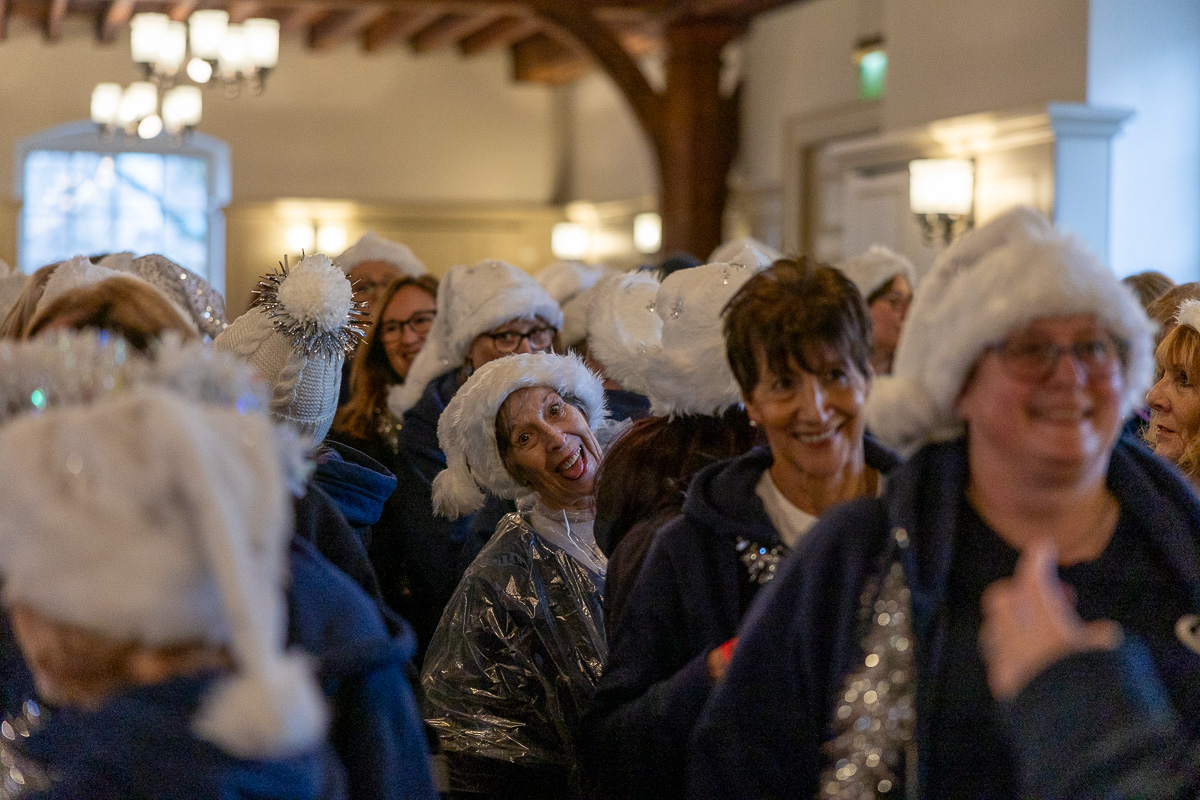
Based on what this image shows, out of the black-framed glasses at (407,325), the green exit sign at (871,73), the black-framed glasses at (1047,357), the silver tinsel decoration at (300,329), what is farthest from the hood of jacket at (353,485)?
the green exit sign at (871,73)

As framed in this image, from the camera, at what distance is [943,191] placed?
22.1 ft

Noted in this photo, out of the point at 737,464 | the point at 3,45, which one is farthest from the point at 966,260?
the point at 3,45

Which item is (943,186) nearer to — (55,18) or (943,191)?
(943,191)

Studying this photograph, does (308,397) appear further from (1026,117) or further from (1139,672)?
(1026,117)

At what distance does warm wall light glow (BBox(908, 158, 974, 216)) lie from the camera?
6.74m

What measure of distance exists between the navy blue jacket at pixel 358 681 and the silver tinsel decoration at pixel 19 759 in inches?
12.5

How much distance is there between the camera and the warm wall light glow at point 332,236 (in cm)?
1277

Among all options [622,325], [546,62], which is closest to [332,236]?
[546,62]

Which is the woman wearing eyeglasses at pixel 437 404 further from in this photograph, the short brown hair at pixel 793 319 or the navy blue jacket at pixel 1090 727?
the navy blue jacket at pixel 1090 727

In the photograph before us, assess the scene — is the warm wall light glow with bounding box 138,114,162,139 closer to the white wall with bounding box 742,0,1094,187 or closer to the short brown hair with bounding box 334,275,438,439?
the white wall with bounding box 742,0,1094,187

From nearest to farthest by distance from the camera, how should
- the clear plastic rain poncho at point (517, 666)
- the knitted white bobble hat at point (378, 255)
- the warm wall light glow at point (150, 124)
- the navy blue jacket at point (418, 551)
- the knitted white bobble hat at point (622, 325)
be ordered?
1. the clear plastic rain poncho at point (517, 666)
2. the navy blue jacket at point (418, 551)
3. the knitted white bobble hat at point (622, 325)
4. the knitted white bobble hat at point (378, 255)
5. the warm wall light glow at point (150, 124)

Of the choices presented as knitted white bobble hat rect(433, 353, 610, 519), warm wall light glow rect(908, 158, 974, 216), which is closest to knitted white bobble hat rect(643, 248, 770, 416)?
knitted white bobble hat rect(433, 353, 610, 519)

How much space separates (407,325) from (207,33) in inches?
206

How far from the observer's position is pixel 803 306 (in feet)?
6.16
